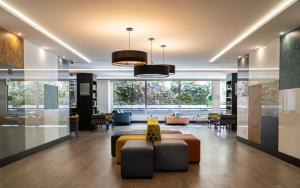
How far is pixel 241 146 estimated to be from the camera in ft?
29.9

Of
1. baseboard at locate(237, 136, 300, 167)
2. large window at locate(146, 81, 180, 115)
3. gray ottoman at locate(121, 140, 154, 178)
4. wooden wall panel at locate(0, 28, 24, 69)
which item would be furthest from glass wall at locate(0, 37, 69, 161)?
large window at locate(146, 81, 180, 115)

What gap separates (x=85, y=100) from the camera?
14.9m

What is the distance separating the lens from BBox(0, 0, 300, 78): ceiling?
518 cm

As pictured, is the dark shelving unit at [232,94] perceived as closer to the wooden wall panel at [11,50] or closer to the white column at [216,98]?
the white column at [216,98]

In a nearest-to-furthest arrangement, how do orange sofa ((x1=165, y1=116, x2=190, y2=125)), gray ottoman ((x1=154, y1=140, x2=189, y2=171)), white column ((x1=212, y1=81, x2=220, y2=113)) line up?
1. gray ottoman ((x1=154, y1=140, x2=189, y2=171))
2. orange sofa ((x1=165, y1=116, x2=190, y2=125))
3. white column ((x1=212, y1=81, x2=220, y2=113))

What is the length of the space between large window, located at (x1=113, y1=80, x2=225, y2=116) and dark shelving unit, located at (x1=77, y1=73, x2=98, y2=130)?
18.3ft

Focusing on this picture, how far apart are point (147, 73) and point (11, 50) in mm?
3858

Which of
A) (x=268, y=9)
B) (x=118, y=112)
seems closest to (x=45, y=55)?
(x=268, y=9)

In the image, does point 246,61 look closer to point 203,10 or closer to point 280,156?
point 280,156

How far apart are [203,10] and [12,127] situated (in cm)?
540

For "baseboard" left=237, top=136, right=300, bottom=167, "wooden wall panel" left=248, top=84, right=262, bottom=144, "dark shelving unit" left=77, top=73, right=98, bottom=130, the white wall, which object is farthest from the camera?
the white wall

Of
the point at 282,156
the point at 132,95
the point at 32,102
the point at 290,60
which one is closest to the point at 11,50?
the point at 32,102

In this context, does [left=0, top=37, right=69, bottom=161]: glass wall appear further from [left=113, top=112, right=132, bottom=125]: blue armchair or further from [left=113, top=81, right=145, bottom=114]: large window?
[left=113, top=81, right=145, bottom=114]: large window

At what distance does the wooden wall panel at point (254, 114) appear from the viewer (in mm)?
8555
